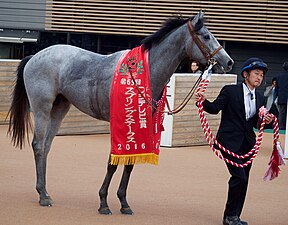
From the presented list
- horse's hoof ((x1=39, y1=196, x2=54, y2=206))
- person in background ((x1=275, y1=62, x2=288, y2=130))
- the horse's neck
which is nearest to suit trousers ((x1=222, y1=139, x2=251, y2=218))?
the horse's neck

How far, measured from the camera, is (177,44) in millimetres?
8344

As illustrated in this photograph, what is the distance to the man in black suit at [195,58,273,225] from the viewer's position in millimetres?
7848

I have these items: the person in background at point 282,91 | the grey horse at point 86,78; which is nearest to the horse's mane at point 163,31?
the grey horse at point 86,78

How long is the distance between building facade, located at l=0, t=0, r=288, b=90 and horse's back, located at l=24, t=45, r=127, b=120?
43.0ft

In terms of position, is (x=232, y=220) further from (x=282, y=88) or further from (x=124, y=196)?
(x=282, y=88)

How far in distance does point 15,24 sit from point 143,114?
706 inches

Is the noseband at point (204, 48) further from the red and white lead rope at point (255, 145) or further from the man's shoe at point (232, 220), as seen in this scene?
the man's shoe at point (232, 220)

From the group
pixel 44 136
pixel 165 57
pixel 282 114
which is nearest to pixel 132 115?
pixel 165 57

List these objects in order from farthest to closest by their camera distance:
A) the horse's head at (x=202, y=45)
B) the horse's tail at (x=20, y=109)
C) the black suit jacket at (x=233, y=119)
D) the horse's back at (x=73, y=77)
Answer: the horse's tail at (x=20, y=109) → the horse's back at (x=73, y=77) → the horse's head at (x=202, y=45) → the black suit jacket at (x=233, y=119)

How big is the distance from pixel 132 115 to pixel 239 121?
1.13 m

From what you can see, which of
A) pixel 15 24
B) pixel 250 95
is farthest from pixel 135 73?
pixel 15 24

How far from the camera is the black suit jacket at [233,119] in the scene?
312 inches

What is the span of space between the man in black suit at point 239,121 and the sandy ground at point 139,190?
39 cm

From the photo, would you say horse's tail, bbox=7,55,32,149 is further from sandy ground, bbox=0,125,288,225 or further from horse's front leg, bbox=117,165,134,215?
horse's front leg, bbox=117,165,134,215
